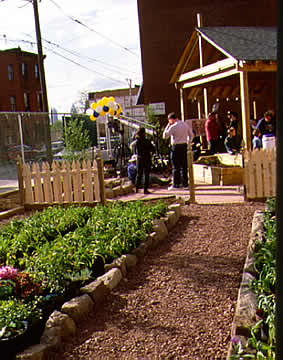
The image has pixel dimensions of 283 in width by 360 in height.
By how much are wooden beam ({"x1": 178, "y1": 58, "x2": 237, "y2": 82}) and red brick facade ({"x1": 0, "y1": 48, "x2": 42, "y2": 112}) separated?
35.0 metres

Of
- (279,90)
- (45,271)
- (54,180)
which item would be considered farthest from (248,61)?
(279,90)

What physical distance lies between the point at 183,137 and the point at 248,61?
250cm

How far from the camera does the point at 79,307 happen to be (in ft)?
13.2

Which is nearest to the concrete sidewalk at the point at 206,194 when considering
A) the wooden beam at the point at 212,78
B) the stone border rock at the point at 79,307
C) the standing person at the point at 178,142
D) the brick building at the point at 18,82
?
the standing person at the point at 178,142

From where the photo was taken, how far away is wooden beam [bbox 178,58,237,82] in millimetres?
12703

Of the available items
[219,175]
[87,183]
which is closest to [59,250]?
[87,183]

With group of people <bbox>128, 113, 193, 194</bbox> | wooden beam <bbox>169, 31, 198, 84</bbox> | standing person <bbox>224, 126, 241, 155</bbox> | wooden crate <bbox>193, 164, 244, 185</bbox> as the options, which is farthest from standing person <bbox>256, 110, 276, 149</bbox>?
wooden beam <bbox>169, 31, 198, 84</bbox>

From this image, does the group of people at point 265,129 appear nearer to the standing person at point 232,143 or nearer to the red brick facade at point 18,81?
the standing person at point 232,143

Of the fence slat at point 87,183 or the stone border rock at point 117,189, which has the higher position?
the fence slat at point 87,183

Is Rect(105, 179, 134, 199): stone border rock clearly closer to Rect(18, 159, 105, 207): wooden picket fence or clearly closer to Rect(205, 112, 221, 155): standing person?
Rect(18, 159, 105, 207): wooden picket fence

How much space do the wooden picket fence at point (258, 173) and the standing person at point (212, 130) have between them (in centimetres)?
518

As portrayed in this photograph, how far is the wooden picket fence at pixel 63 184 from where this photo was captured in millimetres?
9648

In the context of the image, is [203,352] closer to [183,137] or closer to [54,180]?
[54,180]

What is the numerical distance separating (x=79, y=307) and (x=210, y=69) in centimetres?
1116
